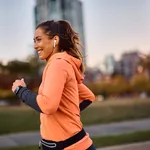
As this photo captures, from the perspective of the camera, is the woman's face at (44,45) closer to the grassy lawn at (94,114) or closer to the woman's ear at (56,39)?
the woman's ear at (56,39)


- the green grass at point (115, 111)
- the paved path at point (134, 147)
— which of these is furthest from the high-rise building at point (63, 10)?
the paved path at point (134, 147)

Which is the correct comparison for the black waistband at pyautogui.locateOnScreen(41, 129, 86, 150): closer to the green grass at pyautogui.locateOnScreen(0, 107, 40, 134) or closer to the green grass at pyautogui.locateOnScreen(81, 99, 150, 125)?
the green grass at pyautogui.locateOnScreen(0, 107, 40, 134)

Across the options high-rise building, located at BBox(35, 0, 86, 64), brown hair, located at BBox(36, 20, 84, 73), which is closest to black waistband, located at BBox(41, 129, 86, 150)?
brown hair, located at BBox(36, 20, 84, 73)

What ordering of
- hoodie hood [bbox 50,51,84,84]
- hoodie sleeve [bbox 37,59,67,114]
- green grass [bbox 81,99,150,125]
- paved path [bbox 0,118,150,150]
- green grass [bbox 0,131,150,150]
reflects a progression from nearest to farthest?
1. hoodie sleeve [bbox 37,59,67,114]
2. hoodie hood [bbox 50,51,84,84]
3. green grass [bbox 0,131,150,150]
4. paved path [bbox 0,118,150,150]
5. green grass [bbox 81,99,150,125]

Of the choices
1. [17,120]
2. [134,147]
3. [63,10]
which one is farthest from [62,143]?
[63,10]

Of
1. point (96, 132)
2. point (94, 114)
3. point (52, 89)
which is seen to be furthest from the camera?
point (94, 114)

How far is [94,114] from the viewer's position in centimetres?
1077

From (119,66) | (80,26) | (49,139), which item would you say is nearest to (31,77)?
(80,26)

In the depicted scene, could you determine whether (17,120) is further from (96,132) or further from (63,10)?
(63,10)

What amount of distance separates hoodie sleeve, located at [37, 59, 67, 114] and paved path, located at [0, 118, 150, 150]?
5356 millimetres

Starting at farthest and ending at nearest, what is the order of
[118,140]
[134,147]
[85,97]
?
[118,140] → [134,147] → [85,97]

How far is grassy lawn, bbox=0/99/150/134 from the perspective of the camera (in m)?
9.01

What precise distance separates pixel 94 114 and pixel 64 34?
30.6 ft

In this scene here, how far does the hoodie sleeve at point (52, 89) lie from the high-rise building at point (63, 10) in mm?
7939
